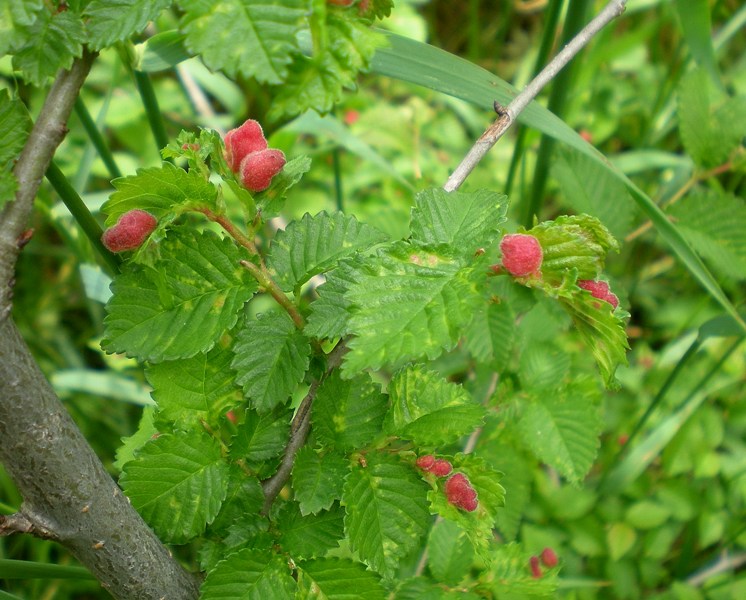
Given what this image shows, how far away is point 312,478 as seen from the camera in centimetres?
65

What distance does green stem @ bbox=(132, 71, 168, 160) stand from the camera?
2.82 feet

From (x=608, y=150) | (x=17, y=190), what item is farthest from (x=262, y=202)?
(x=608, y=150)

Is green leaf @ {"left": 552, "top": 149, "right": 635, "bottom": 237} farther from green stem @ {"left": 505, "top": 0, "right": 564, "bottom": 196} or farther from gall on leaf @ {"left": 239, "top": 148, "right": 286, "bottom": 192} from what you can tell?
gall on leaf @ {"left": 239, "top": 148, "right": 286, "bottom": 192}

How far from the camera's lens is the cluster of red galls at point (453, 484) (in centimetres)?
63

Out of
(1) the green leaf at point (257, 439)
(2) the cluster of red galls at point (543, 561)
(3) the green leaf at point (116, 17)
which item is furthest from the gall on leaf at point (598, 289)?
(2) the cluster of red galls at point (543, 561)

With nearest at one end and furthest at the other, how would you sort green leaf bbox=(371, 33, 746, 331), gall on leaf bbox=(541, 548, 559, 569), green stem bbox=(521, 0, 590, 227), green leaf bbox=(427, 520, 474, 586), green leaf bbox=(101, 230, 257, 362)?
green leaf bbox=(101, 230, 257, 362) < green leaf bbox=(371, 33, 746, 331) < green leaf bbox=(427, 520, 474, 586) < green stem bbox=(521, 0, 590, 227) < gall on leaf bbox=(541, 548, 559, 569)

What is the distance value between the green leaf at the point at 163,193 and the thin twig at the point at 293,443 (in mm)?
188

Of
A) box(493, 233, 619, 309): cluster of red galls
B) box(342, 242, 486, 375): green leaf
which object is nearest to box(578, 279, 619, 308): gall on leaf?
box(493, 233, 619, 309): cluster of red galls

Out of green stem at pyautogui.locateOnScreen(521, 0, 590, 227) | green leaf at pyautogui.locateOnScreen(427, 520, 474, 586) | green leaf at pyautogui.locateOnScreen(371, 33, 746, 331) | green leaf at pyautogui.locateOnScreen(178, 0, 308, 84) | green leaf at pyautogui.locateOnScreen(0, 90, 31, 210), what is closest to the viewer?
green leaf at pyautogui.locateOnScreen(178, 0, 308, 84)

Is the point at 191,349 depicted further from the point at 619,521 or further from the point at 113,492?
the point at 619,521

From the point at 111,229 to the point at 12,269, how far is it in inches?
4.1

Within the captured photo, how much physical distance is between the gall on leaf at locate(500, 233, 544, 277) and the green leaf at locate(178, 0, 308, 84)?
11.7 inches

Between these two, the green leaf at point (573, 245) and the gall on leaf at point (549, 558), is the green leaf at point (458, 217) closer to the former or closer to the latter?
the green leaf at point (573, 245)

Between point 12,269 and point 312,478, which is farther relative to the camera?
point 312,478
